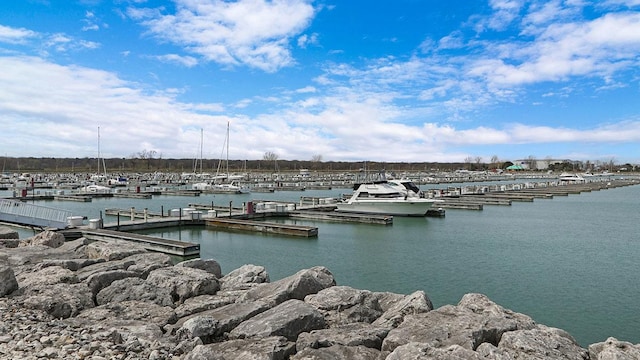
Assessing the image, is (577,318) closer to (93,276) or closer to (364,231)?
(93,276)

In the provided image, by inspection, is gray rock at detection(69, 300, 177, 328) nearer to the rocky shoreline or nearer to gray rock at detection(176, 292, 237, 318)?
the rocky shoreline

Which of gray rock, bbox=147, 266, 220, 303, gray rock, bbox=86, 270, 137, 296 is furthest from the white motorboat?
gray rock, bbox=86, 270, 137, 296

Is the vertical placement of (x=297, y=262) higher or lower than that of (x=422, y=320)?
lower

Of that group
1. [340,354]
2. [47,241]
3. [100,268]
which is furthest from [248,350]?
[47,241]

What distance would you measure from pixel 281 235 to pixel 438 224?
11.9 metres

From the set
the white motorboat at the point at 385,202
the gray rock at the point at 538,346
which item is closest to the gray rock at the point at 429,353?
the gray rock at the point at 538,346

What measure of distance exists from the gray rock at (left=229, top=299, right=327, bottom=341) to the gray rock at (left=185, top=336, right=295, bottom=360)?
0.36 metres

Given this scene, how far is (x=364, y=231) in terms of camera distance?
27.3m

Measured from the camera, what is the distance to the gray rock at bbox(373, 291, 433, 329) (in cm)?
779

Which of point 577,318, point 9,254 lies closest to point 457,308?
point 577,318

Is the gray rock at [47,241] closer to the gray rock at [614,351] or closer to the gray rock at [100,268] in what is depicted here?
the gray rock at [100,268]

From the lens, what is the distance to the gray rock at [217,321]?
23.4 feet

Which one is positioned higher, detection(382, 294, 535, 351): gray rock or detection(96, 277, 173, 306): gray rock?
detection(382, 294, 535, 351): gray rock

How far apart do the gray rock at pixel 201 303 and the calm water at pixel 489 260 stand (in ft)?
20.1
